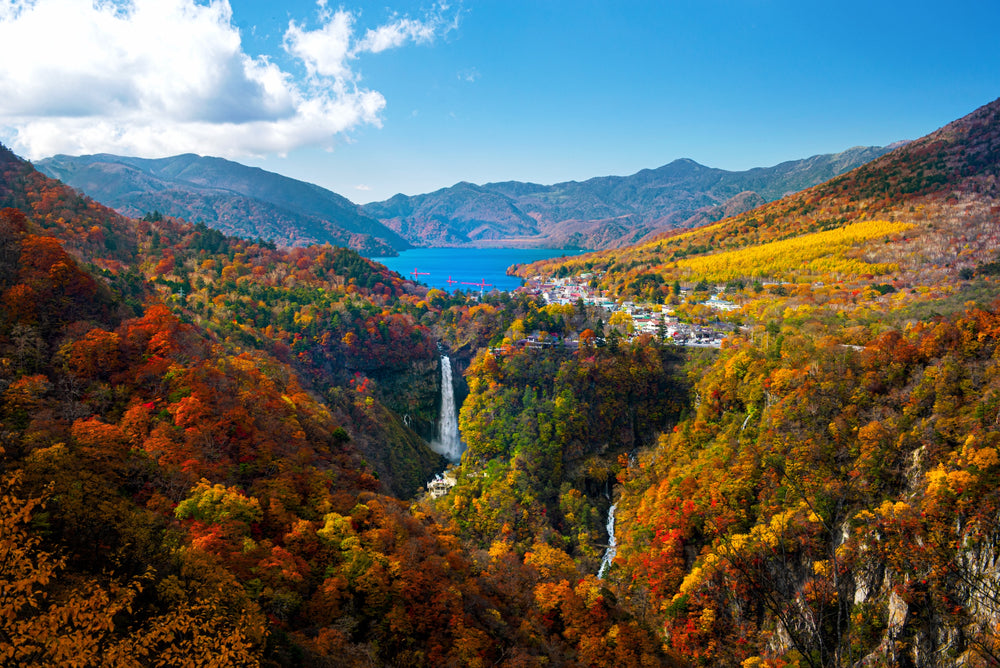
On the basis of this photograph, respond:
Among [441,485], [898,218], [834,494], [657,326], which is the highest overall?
[898,218]

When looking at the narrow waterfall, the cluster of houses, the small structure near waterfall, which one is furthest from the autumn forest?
the cluster of houses

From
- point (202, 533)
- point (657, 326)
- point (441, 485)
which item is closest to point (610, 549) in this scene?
point (441, 485)

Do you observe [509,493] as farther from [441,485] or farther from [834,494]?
[834,494]

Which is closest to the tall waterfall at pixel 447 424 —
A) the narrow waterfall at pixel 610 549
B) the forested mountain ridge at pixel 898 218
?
the narrow waterfall at pixel 610 549

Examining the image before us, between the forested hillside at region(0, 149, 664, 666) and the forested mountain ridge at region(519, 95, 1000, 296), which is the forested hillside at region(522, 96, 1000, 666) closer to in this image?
the forested hillside at region(0, 149, 664, 666)

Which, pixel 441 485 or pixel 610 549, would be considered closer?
pixel 610 549

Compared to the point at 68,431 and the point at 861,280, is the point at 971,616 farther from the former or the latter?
the point at 861,280
